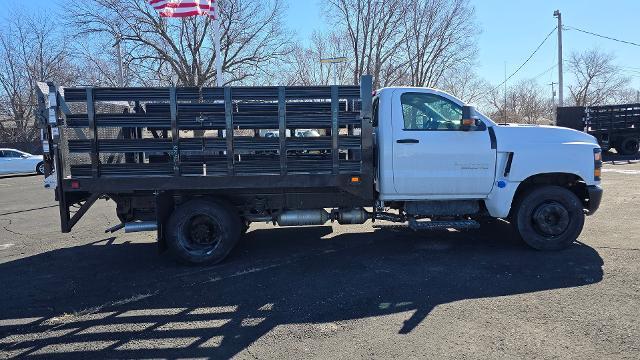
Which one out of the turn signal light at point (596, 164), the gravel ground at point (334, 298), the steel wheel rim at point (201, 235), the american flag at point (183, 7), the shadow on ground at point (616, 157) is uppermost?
the american flag at point (183, 7)

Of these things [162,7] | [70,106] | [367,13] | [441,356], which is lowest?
[441,356]

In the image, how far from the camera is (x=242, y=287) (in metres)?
4.97

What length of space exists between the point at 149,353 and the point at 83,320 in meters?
1.11

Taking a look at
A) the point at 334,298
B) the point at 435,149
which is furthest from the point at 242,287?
the point at 435,149

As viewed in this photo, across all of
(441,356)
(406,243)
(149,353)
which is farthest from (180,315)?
(406,243)

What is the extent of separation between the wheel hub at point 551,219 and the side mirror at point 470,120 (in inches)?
55.9

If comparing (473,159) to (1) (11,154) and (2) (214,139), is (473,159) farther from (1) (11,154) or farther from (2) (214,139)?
(1) (11,154)

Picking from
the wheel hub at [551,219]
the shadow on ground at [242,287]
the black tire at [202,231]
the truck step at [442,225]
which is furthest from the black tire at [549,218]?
the black tire at [202,231]

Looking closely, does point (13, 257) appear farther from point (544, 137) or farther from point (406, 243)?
point (544, 137)

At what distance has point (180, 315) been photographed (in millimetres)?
4262

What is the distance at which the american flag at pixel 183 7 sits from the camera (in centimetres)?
1276

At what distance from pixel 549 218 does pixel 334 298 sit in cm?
342

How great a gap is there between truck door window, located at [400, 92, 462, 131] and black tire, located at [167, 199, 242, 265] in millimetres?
2709

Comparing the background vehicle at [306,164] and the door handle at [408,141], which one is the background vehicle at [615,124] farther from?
the door handle at [408,141]
